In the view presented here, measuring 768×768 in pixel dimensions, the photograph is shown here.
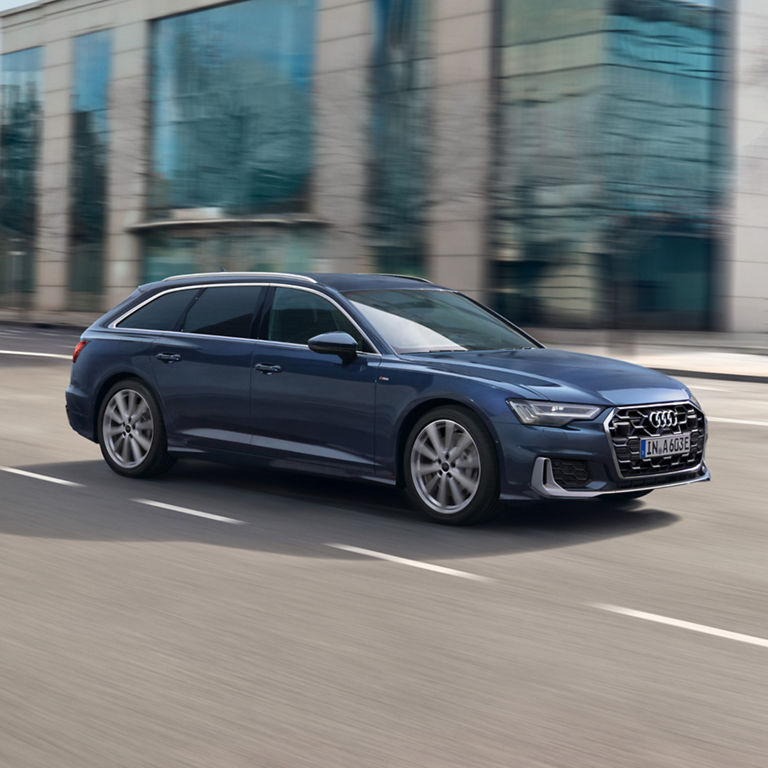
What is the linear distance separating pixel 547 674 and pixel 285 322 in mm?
4210

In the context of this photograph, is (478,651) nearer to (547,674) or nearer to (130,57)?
(547,674)

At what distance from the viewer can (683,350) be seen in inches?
1110

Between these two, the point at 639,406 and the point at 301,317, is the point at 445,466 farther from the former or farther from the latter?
the point at 301,317

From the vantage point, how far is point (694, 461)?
25.0 feet

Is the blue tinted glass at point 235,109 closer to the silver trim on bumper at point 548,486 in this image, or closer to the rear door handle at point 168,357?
the rear door handle at point 168,357

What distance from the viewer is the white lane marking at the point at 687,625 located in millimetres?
5039

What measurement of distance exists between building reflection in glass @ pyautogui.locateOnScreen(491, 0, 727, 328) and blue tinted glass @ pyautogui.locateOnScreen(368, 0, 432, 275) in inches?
102

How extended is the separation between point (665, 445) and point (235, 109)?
35.4 metres

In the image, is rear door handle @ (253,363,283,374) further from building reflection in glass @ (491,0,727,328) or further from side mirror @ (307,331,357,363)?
building reflection in glass @ (491,0,727,328)

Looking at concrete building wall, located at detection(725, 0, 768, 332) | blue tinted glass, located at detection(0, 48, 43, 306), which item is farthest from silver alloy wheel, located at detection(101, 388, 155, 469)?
blue tinted glass, located at detection(0, 48, 43, 306)

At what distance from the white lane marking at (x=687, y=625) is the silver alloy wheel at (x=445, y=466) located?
1.75 metres

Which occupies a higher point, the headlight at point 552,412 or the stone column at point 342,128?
the stone column at point 342,128

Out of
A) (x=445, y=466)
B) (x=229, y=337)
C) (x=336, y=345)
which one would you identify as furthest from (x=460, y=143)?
(x=445, y=466)

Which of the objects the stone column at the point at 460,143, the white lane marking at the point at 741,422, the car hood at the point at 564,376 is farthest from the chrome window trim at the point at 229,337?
the stone column at the point at 460,143
